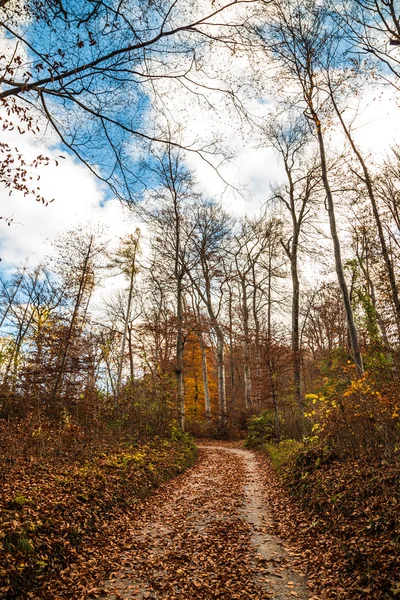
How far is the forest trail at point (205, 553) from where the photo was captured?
3.78m

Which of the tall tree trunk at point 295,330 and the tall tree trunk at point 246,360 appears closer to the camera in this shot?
the tall tree trunk at point 295,330

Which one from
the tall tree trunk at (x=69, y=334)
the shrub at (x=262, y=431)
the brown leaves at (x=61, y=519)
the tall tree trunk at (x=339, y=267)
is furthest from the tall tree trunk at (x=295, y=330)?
the tall tree trunk at (x=69, y=334)

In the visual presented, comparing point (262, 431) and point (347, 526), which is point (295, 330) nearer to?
Result: point (262, 431)

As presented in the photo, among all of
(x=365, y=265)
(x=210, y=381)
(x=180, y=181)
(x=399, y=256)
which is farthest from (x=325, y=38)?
(x=210, y=381)

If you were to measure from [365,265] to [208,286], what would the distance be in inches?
422

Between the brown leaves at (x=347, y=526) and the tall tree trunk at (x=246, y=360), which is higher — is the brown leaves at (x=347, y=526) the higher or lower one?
the lower one

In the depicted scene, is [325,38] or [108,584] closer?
[108,584]

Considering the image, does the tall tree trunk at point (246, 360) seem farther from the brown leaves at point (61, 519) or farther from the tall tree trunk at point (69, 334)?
the brown leaves at point (61, 519)

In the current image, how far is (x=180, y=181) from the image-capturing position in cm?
1664

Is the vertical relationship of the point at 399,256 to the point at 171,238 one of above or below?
below

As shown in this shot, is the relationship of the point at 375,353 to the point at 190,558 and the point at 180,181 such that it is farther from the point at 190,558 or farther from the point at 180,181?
the point at 180,181

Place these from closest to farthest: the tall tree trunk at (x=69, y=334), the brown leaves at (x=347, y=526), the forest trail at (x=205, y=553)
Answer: the brown leaves at (x=347, y=526), the forest trail at (x=205, y=553), the tall tree trunk at (x=69, y=334)

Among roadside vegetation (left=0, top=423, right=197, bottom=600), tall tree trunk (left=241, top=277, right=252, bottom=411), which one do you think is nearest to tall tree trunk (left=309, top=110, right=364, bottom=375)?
roadside vegetation (left=0, top=423, right=197, bottom=600)

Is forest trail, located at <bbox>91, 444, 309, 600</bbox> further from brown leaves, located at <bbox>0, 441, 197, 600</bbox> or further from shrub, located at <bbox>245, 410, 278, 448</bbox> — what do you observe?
shrub, located at <bbox>245, 410, 278, 448</bbox>
